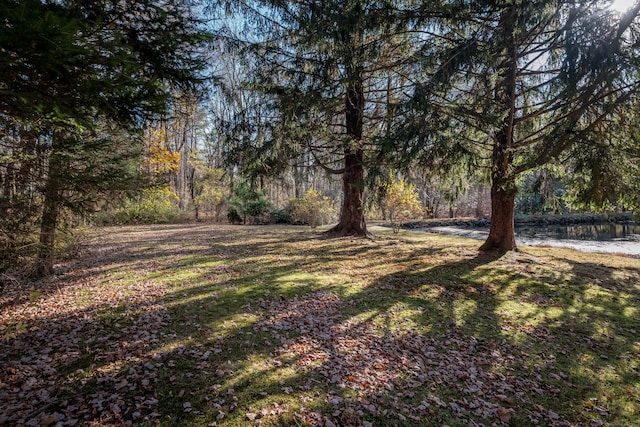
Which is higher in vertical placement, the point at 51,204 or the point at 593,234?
the point at 51,204

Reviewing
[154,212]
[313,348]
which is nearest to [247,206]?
[154,212]

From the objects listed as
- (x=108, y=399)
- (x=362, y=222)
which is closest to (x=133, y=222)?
(x=362, y=222)

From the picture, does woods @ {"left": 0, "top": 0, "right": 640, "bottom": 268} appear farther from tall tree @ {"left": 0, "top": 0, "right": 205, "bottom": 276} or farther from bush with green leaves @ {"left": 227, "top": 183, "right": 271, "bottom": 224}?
bush with green leaves @ {"left": 227, "top": 183, "right": 271, "bottom": 224}

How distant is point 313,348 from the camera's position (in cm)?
400

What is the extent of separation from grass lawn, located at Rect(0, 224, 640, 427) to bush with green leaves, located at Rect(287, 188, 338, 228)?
10280 millimetres

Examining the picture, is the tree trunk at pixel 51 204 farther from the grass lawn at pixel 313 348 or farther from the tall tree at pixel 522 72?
the tall tree at pixel 522 72

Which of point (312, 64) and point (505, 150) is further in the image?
point (312, 64)

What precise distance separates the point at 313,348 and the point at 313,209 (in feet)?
45.6

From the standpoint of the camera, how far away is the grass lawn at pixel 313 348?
287 cm

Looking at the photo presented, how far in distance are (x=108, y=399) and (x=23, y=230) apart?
2.54 metres

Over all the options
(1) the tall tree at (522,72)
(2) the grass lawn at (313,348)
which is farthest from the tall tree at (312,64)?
(2) the grass lawn at (313,348)

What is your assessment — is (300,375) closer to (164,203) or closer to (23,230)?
(23,230)

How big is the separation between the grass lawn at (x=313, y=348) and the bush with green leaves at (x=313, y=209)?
1028 cm

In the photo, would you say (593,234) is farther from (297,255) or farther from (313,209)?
(297,255)
